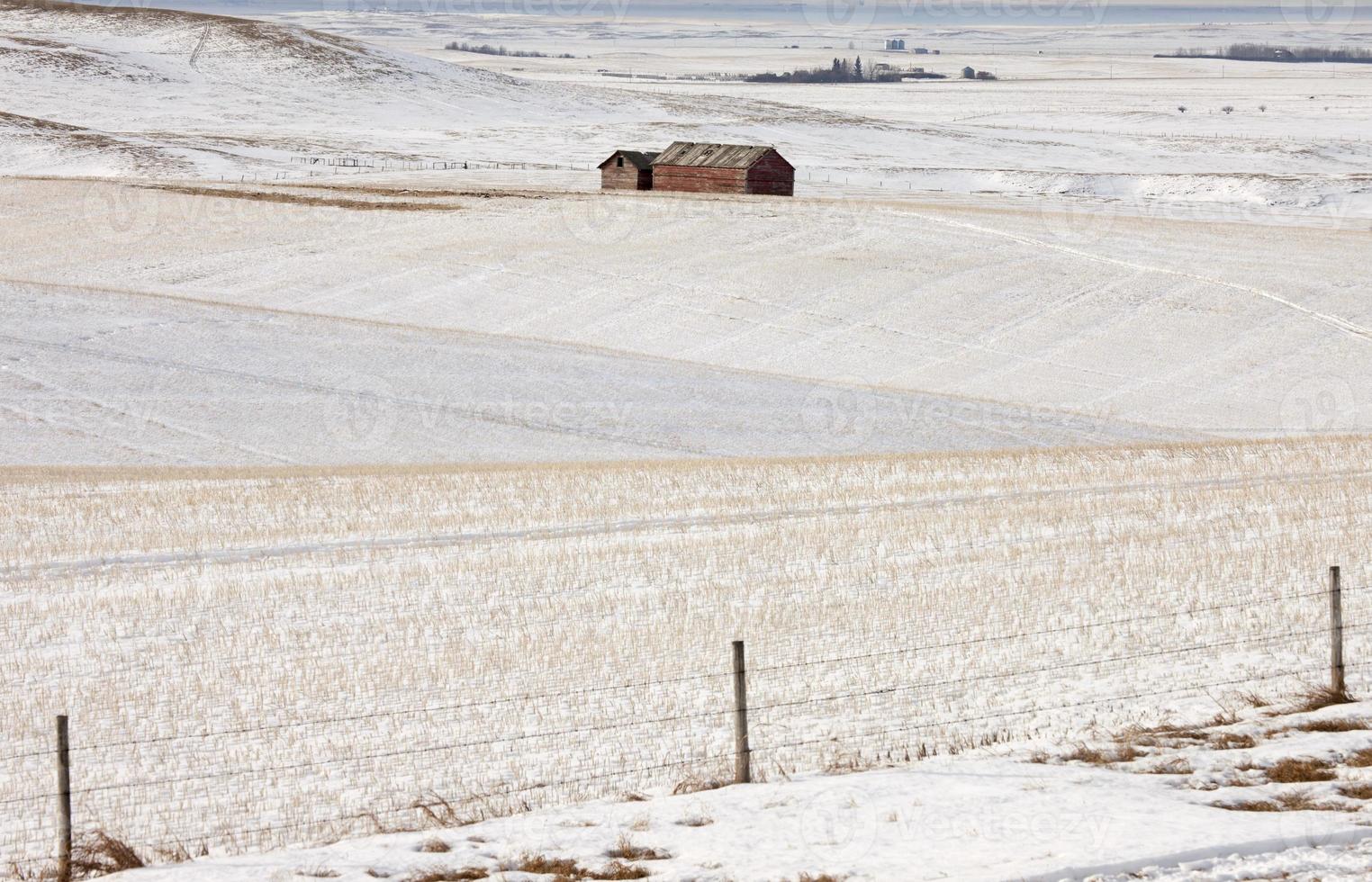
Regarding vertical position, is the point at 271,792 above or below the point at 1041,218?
below

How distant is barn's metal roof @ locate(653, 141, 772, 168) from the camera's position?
7194 cm

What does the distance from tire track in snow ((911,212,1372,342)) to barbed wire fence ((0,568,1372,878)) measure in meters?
30.5

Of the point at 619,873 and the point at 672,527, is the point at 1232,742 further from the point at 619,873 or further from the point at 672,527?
the point at 672,527

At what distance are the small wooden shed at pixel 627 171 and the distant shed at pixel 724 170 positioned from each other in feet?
1.98

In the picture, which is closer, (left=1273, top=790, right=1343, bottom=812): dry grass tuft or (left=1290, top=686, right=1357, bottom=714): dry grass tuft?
(left=1273, top=790, right=1343, bottom=812): dry grass tuft

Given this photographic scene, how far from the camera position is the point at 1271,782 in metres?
10.9

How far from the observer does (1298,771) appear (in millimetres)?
11062

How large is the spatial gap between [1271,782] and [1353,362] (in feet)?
109

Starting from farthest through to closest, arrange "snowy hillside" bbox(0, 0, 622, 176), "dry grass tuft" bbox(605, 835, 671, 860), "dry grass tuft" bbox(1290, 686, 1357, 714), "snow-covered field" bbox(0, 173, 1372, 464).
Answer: "snowy hillside" bbox(0, 0, 622, 176) < "snow-covered field" bbox(0, 173, 1372, 464) < "dry grass tuft" bbox(1290, 686, 1357, 714) < "dry grass tuft" bbox(605, 835, 671, 860)

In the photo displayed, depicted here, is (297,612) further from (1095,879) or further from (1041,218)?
(1041,218)

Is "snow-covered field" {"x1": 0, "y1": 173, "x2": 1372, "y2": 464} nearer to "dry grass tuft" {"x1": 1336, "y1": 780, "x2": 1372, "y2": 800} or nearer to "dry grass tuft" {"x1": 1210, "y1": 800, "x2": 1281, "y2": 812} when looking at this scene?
"dry grass tuft" {"x1": 1336, "y1": 780, "x2": 1372, "y2": 800}

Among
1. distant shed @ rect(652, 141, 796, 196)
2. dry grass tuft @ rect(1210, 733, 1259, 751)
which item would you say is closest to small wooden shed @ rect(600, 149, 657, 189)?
distant shed @ rect(652, 141, 796, 196)

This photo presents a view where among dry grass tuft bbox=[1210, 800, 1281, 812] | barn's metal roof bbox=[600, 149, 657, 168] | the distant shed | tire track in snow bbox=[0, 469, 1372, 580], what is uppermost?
barn's metal roof bbox=[600, 149, 657, 168]

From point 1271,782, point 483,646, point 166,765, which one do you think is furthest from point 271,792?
point 1271,782
